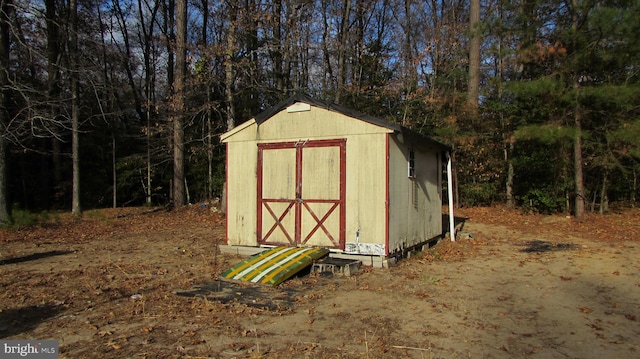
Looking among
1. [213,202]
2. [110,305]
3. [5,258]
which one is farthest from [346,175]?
[213,202]

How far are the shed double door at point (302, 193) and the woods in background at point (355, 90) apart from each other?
5967 mm

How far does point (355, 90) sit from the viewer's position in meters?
18.9

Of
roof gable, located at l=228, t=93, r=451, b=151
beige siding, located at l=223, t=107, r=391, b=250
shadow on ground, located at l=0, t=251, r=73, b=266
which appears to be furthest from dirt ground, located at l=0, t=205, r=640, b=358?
roof gable, located at l=228, t=93, r=451, b=151

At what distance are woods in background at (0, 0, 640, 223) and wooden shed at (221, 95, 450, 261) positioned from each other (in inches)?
217

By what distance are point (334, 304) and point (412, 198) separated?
4158 millimetres

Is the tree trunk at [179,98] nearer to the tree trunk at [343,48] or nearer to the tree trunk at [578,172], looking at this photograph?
the tree trunk at [343,48]

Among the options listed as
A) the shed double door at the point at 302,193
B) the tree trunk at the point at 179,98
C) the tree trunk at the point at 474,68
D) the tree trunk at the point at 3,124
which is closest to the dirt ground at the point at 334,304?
the shed double door at the point at 302,193

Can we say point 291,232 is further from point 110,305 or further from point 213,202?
point 213,202

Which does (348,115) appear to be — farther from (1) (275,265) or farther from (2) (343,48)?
(2) (343,48)

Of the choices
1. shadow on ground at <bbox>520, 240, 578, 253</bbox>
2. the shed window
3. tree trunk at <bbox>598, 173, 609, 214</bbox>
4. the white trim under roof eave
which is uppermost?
the white trim under roof eave

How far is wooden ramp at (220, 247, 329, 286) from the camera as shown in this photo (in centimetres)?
678

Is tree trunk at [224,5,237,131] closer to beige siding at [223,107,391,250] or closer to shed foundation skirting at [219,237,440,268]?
beige siding at [223,107,391,250]

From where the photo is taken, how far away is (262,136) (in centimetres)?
914

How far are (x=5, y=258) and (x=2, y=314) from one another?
434cm
